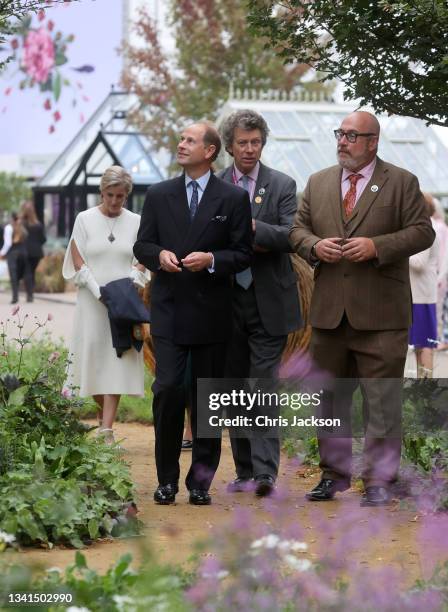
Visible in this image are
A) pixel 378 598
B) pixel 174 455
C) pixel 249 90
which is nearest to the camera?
pixel 378 598

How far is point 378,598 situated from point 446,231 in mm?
10213

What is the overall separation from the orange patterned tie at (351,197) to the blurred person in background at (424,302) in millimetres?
4972

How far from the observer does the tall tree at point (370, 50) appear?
7086mm

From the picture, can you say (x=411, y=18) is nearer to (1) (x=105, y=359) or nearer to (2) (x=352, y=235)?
(2) (x=352, y=235)

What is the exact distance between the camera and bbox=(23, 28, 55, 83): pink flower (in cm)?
3419

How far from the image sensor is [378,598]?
13.0ft

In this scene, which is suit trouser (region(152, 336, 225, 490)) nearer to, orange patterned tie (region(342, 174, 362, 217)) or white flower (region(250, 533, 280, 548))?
orange patterned tie (region(342, 174, 362, 217))

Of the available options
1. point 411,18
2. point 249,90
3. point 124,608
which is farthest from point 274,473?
point 249,90

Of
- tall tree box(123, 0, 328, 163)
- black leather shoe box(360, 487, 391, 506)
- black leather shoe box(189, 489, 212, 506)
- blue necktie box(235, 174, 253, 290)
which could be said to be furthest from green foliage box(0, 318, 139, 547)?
tall tree box(123, 0, 328, 163)

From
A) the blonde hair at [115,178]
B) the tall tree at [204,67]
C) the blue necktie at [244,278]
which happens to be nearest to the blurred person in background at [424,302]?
the blonde hair at [115,178]

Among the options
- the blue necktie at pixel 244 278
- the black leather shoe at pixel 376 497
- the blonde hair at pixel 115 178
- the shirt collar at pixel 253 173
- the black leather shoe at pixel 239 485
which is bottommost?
the black leather shoe at pixel 239 485

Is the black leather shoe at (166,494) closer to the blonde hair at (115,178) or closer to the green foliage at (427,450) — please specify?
the green foliage at (427,450)

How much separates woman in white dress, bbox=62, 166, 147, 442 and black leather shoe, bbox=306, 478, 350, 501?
1.94m

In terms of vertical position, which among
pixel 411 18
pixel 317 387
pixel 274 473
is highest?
pixel 411 18
